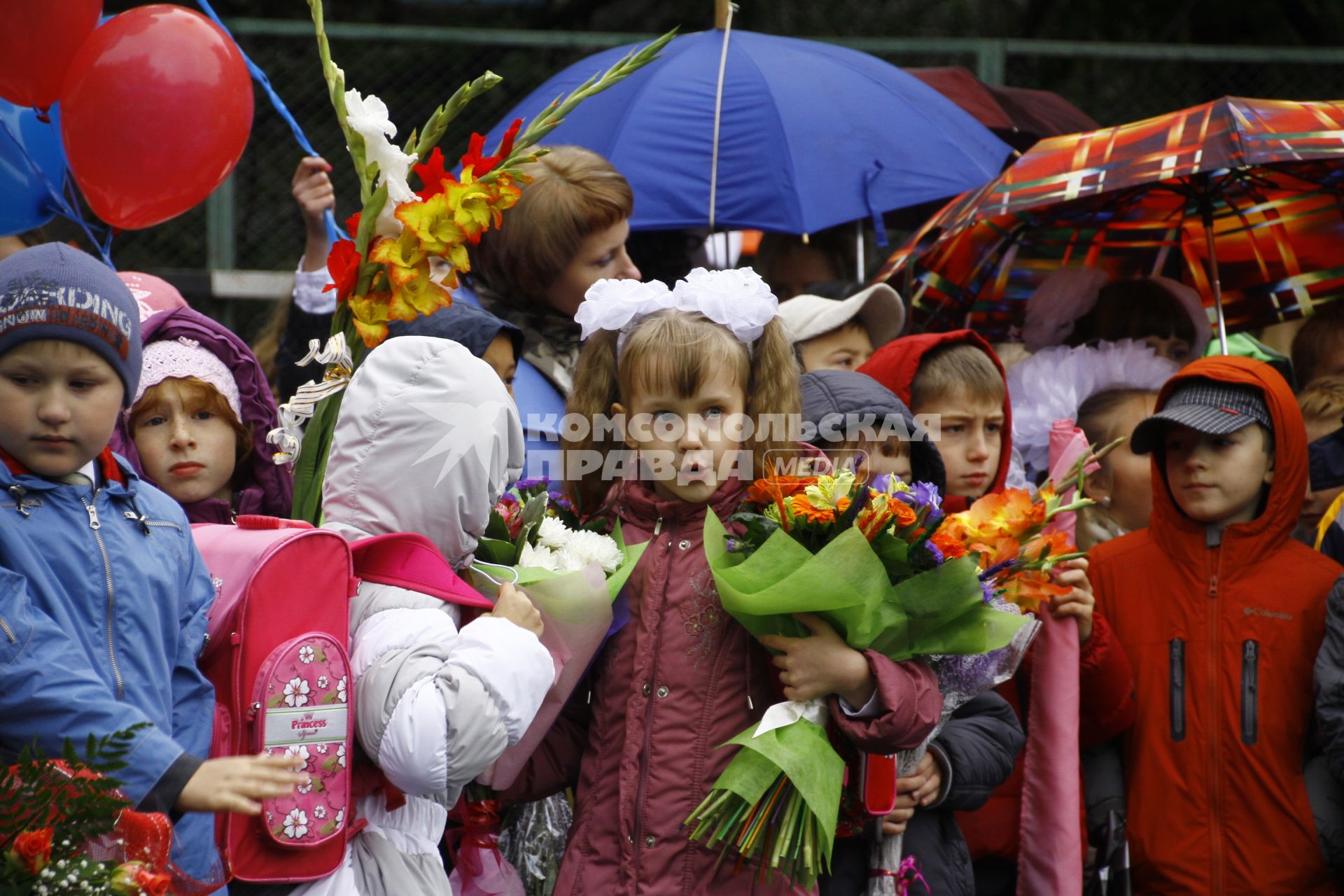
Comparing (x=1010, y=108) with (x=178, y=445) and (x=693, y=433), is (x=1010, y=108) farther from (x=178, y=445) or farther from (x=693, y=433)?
(x=178, y=445)

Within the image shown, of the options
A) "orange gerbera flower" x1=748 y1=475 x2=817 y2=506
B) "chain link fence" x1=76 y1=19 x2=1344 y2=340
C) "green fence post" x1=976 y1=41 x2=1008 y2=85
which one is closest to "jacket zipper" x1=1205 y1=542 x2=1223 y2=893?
"orange gerbera flower" x1=748 y1=475 x2=817 y2=506

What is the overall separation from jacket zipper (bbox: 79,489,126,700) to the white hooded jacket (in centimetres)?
39

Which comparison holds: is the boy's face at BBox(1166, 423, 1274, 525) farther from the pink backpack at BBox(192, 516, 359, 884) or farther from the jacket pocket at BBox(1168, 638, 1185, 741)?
the pink backpack at BBox(192, 516, 359, 884)

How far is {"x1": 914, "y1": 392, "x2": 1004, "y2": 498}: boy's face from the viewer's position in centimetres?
372

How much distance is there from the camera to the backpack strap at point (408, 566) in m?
2.51

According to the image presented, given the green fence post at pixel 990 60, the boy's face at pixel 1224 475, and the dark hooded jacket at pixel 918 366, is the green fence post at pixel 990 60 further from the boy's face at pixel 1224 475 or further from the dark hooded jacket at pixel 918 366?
the boy's face at pixel 1224 475

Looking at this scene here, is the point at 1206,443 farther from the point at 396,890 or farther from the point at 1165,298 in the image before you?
the point at 396,890

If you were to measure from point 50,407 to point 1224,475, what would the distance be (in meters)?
2.76

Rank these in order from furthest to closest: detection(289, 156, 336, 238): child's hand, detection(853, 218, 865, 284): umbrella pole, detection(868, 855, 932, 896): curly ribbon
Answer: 1. detection(853, 218, 865, 284): umbrella pole
2. detection(289, 156, 336, 238): child's hand
3. detection(868, 855, 932, 896): curly ribbon

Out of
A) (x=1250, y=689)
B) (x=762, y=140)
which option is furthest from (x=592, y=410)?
(x=762, y=140)

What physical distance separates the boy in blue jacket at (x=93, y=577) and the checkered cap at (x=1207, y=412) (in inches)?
95.7

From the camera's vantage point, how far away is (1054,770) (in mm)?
3365

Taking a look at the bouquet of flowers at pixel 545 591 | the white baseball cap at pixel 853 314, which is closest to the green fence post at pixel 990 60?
the white baseball cap at pixel 853 314

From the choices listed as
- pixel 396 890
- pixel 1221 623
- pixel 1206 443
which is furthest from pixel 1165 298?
pixel 396 890
